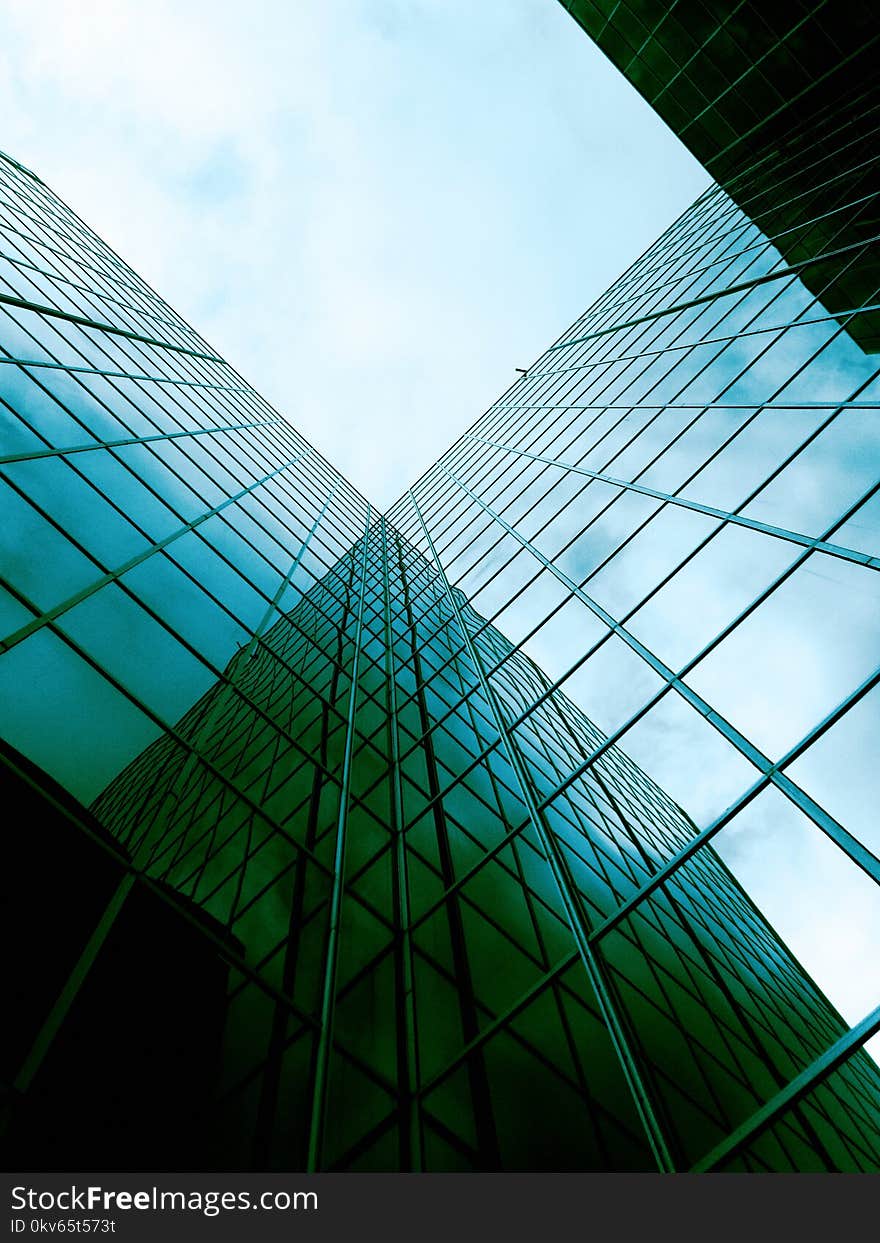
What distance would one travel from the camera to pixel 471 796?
1245 centimetres

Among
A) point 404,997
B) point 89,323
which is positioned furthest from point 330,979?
point 89,323

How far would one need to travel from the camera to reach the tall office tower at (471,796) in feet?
21.2

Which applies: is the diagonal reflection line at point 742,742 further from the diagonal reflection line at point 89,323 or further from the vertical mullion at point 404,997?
the diagonal reflection line at point 89,323

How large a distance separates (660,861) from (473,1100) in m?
7.31

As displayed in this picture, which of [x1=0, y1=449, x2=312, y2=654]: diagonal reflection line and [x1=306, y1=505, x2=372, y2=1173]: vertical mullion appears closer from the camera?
[x1=306, y1=505, x2=372, y2=1173]: vertical mullion

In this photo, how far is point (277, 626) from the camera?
16375mm

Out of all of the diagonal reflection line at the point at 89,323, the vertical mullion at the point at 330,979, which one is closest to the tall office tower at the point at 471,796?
the vertical mullion at the point at 330,979

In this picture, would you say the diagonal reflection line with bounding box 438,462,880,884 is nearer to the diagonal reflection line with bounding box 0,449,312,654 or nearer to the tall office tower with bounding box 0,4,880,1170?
the tall office tower with bounding box 0,4,880,1170

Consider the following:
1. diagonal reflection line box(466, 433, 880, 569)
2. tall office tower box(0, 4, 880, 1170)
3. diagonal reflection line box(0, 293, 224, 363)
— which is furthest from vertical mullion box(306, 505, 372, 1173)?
diagonal reflection line box(0, 293, 224, 363)

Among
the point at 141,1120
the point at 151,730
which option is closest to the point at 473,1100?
the point at 141,1120

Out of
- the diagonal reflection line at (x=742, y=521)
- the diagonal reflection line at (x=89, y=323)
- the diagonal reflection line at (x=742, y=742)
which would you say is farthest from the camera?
the diagonal reflection line at (x=89, y=323)

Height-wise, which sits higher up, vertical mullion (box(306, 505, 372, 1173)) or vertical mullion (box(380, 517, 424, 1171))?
vertical mullion (box(380, 517, 424, 1171))

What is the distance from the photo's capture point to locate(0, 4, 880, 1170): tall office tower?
6.48 metres
